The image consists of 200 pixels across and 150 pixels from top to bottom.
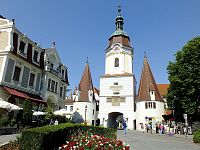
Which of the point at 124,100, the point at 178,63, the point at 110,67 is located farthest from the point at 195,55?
the point at 110,67

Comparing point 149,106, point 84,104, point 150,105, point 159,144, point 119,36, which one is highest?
point 119,36

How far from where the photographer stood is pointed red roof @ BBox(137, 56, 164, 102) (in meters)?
44.0

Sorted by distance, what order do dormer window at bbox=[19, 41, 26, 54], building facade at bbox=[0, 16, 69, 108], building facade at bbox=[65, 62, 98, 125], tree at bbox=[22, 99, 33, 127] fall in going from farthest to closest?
building facade at bbox=[65, 62, 98, 125]
dormer window at bbox=[19, 41, 26, 54]
building facade at bbox=[0, 16, 69, 108]
tree at bbox=[22, 99, 33, 127]

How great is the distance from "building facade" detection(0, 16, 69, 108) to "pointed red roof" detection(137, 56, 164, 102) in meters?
21.9

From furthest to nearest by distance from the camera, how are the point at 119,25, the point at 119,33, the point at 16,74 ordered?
the point at 119,25, the point at 119,33, the point at 16,74

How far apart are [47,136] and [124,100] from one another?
3907 centimetres

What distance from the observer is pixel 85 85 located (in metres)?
51.0

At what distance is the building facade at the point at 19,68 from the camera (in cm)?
2316

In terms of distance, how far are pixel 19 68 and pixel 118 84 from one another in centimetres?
2734

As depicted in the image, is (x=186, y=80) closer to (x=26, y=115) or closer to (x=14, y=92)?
(x=26, y=115)

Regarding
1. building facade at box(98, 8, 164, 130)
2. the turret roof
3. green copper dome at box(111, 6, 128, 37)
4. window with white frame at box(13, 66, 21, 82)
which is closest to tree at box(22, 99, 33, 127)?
window with white frame at box(13, 66, 21, 82)

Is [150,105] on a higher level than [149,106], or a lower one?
higher

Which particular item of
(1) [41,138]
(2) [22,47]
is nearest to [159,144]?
(1) [41,138]

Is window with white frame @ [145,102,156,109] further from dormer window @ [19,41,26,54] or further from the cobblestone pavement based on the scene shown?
dormer window @ [19,41,26,54]
